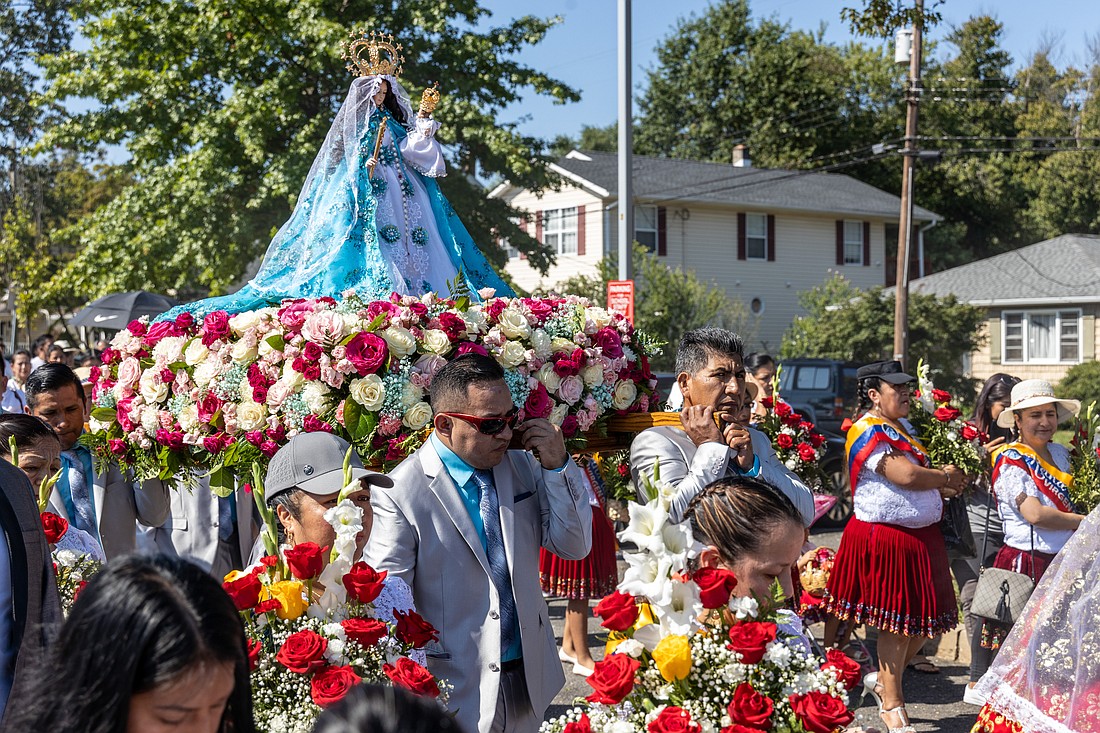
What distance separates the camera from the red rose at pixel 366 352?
3.75 m

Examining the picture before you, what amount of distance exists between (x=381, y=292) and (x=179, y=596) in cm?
303

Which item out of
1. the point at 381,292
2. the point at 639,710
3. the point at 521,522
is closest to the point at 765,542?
the point at 639,710

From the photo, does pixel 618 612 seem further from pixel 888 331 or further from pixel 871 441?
pixel 888 331

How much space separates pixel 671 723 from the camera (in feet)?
7.82

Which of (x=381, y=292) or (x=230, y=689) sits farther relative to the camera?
(x=381, y=292)

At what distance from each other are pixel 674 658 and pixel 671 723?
0.16 m

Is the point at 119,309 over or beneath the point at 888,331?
over

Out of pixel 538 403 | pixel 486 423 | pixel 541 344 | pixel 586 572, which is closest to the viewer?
pixel 486 423

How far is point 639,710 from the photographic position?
257 centimetres

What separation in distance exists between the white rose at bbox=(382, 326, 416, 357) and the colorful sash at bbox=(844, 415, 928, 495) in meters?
3.19

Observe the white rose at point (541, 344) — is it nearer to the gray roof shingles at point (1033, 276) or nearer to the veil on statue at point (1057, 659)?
the veil on statue at point (1057, 659)

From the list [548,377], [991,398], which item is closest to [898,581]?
[991,398]

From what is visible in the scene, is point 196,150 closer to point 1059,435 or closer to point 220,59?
point 220,59

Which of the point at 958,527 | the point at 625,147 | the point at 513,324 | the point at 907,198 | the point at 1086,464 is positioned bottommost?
the point at 958,527
